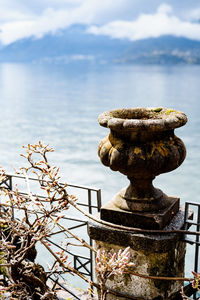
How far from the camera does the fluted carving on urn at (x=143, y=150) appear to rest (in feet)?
9.46

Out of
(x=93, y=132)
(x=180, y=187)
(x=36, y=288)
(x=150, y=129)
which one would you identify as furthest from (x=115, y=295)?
(x=93, y=132)

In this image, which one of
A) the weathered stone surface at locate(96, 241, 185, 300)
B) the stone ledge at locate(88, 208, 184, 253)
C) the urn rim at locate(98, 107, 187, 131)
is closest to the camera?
the urn rim at locate(98, 107, 187, 131)

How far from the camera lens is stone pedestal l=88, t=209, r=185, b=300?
308 cm

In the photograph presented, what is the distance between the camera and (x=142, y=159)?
2928mm

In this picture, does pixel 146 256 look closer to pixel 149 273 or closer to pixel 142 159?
pixel 149 273

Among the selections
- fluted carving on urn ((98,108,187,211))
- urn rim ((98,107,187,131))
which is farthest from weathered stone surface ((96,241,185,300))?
urn rim ((98,107,187,131))

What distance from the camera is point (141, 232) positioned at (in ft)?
10.1

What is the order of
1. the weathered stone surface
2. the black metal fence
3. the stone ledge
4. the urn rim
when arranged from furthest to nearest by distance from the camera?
the black metal fence
the weathered stone surface
the stone ledge
the urn rim

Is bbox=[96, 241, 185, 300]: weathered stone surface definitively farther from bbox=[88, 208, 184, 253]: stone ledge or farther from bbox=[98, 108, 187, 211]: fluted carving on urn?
bbox=[98, 108, 187, 211]: fluted carving on urn

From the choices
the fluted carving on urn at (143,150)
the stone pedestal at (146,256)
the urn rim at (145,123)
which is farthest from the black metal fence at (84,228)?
the urn rim at (145,123)

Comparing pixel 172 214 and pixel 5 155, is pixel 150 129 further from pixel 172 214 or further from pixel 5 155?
pixel 5 155

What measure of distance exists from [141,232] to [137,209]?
0.66ft

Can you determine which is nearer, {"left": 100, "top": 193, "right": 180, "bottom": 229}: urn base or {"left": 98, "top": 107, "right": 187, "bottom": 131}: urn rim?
{"left": 98, "top": 107, "right": 187, "bottom": 131}: urn rim

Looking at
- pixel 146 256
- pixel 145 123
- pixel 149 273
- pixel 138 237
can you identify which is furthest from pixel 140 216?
pixel 145 123
